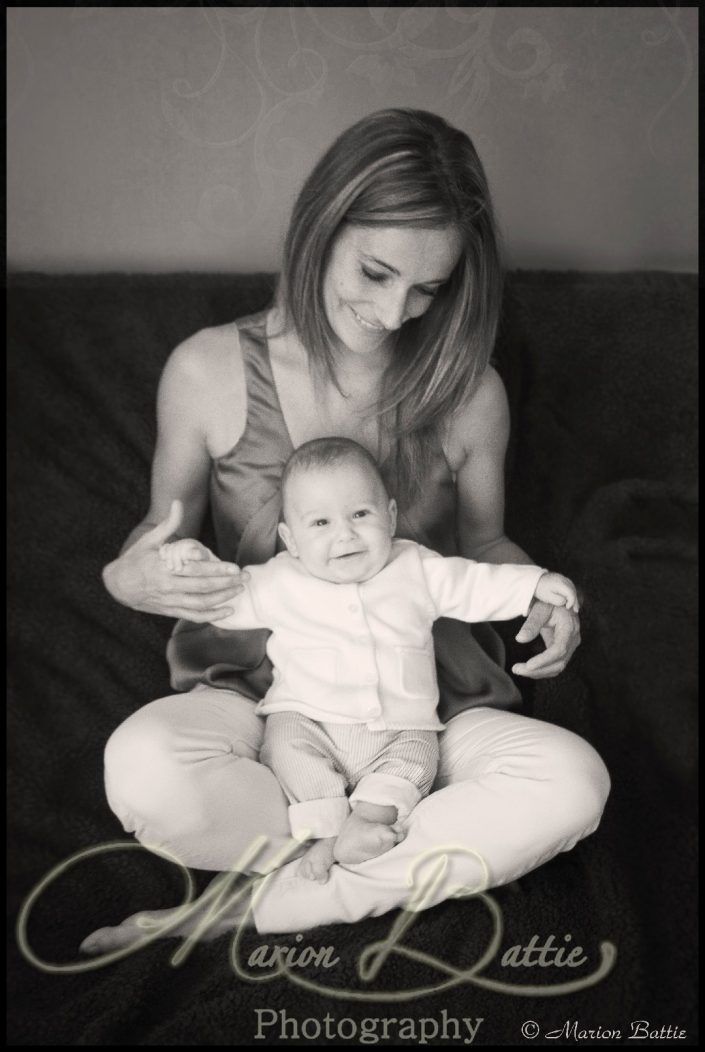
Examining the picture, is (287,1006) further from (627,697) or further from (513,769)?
(627,697)

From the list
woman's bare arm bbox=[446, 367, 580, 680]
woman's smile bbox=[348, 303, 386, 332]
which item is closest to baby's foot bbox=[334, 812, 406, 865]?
woman's bare arm bbox=[446, 367, 580, 680]

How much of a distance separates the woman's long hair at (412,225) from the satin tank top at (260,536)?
43 millimetres

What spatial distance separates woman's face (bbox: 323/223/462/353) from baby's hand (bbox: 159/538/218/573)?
0.90 ft

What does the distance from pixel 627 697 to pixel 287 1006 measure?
518mm

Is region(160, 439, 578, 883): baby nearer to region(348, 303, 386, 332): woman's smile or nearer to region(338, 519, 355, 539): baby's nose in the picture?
region(338, 519, 355, 539): baby's nose

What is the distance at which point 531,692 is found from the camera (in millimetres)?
1153

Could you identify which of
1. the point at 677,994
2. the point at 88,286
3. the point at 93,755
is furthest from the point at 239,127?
the point at 677,994

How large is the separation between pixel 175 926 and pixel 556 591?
465 millimetres

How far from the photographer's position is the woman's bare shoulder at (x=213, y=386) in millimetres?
1066

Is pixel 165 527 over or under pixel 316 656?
over

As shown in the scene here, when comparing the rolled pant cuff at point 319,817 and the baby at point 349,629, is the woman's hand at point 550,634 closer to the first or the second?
the baby at point 349,629

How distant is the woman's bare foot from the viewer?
913 millimetres

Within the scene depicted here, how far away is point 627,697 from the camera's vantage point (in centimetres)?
117

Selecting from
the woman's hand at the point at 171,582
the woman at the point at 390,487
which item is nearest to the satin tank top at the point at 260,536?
the woman at the point at 390,487
